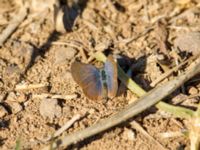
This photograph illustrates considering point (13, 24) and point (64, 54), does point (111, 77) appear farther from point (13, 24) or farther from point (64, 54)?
→ point (13, 24)

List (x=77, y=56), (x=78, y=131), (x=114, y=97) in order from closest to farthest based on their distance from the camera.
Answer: (x=78, y=131), (x=114, y=97), (x=77, y=56)

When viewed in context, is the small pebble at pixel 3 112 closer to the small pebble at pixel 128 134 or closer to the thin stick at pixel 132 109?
the thin stick at pixel 132 109

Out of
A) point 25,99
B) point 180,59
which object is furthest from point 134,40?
point 25,99

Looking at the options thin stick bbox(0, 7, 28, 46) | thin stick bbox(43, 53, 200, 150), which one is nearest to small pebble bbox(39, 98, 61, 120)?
thin stick bbox(43, 53, 200, 150)

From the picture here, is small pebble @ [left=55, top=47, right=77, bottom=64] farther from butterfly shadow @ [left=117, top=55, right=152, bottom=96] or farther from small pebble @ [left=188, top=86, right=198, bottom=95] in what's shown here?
small pebble @ [left=188, top=86, right=198, bottom=95]

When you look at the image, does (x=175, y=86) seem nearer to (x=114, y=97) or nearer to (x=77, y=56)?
(x=114, y=97)

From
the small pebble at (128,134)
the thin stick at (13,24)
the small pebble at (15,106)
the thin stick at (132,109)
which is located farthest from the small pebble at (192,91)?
the thin stick at (13,24)

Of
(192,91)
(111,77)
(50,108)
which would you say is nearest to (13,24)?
(50,108)
